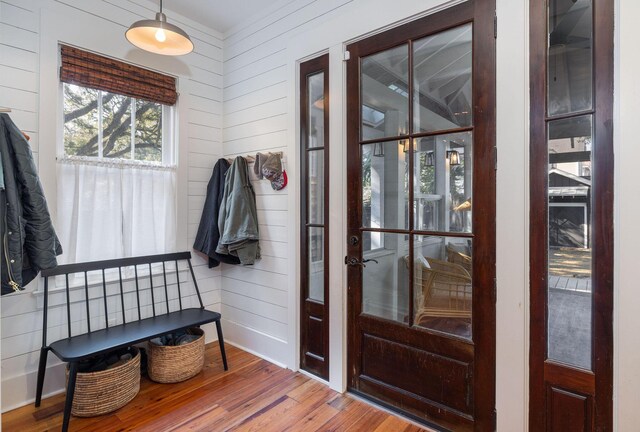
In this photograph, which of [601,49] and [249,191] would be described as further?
[249,191]

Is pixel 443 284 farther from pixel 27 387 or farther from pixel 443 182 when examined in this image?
pixel 27 387

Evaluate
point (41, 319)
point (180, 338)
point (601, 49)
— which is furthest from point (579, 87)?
point (41, 319)

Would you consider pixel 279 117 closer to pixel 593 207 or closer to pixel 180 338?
pixel 180 338

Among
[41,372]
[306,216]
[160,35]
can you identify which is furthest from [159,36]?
[41,372]

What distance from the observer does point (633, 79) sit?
4.33 ft

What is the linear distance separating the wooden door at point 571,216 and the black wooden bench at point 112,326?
2090 mm

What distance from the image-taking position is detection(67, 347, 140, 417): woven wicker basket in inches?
77.3

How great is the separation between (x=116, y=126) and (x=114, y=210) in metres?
0.65

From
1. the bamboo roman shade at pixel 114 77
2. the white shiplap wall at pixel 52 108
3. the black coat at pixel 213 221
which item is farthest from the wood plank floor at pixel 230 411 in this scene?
the bamboo roman shade at pixel 114 77

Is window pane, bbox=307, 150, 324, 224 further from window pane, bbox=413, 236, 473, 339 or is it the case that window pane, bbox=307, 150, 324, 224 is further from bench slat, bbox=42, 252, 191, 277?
bench slat, bbox=42, 252, 191, 277

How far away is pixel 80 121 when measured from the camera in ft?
7.76

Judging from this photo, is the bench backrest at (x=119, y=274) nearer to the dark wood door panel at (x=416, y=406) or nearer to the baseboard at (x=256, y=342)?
the baseboard at (x=256, y=342)

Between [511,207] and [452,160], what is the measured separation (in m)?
0.38

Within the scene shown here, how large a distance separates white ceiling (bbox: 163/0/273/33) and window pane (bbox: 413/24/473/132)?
4.80 ft
